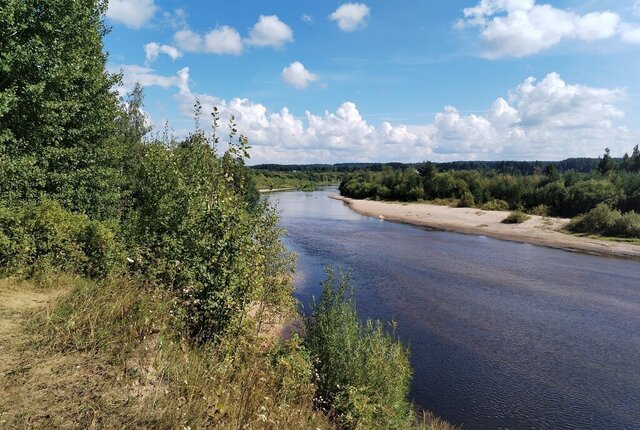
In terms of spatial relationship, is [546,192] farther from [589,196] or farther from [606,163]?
[606,163]

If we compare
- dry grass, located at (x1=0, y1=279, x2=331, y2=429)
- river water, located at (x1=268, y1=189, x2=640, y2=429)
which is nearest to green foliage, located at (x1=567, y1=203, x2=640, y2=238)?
river water, located at (x1=268, y1=189, x2=640, y2=429)

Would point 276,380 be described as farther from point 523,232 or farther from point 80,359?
point 523,232

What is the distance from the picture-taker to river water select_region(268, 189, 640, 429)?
1479cm

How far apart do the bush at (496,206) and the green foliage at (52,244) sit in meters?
87.0

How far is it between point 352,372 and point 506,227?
189 ft

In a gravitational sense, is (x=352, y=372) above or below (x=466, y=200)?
above

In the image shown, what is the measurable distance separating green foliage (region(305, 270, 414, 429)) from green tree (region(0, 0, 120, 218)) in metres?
10.8

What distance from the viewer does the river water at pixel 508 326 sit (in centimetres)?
1479

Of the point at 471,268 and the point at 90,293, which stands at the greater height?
the point at 90,293

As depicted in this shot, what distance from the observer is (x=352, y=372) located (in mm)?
11734

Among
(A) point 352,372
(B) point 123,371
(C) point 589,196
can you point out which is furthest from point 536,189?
(B) point 123,371

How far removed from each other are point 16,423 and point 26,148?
13.6m

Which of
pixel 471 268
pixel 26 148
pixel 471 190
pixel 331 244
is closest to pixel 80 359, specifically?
pixel 26 148

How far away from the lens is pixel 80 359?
240 inches
